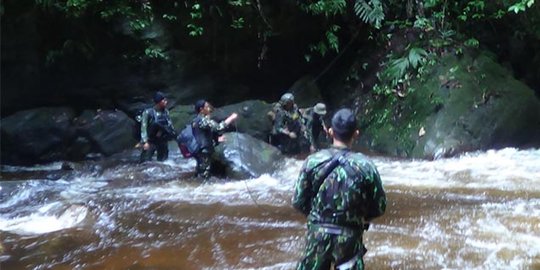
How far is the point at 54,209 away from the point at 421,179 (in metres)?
5.67

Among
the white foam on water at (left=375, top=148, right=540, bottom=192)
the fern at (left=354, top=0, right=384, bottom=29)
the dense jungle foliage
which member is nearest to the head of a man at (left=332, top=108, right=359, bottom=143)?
the white foam on water at (left=375, top=148, right=540, bottom=192)

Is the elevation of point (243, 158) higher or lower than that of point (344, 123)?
lower

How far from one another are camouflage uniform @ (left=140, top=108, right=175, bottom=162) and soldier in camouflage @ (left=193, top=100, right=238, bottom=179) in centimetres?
126

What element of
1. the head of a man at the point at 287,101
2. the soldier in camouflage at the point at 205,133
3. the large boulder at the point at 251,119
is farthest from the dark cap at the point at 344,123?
the large boulder at the point at 251,119

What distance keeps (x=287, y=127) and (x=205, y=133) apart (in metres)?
2.78

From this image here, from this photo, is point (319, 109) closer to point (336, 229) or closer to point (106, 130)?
point (106, 130)

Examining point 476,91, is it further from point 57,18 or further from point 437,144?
point 57,18

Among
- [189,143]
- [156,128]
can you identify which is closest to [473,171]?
[189,143]

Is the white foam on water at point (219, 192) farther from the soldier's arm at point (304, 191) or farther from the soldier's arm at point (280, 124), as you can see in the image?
the soldier's arm at point (304, 191)

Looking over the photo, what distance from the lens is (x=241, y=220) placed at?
7.23m

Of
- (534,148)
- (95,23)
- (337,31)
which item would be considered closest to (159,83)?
(95,23)

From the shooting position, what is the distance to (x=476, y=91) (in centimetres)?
1255

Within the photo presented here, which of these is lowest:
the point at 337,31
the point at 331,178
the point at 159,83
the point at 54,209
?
the point at 54,209

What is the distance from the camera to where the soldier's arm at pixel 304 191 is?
3.78m
